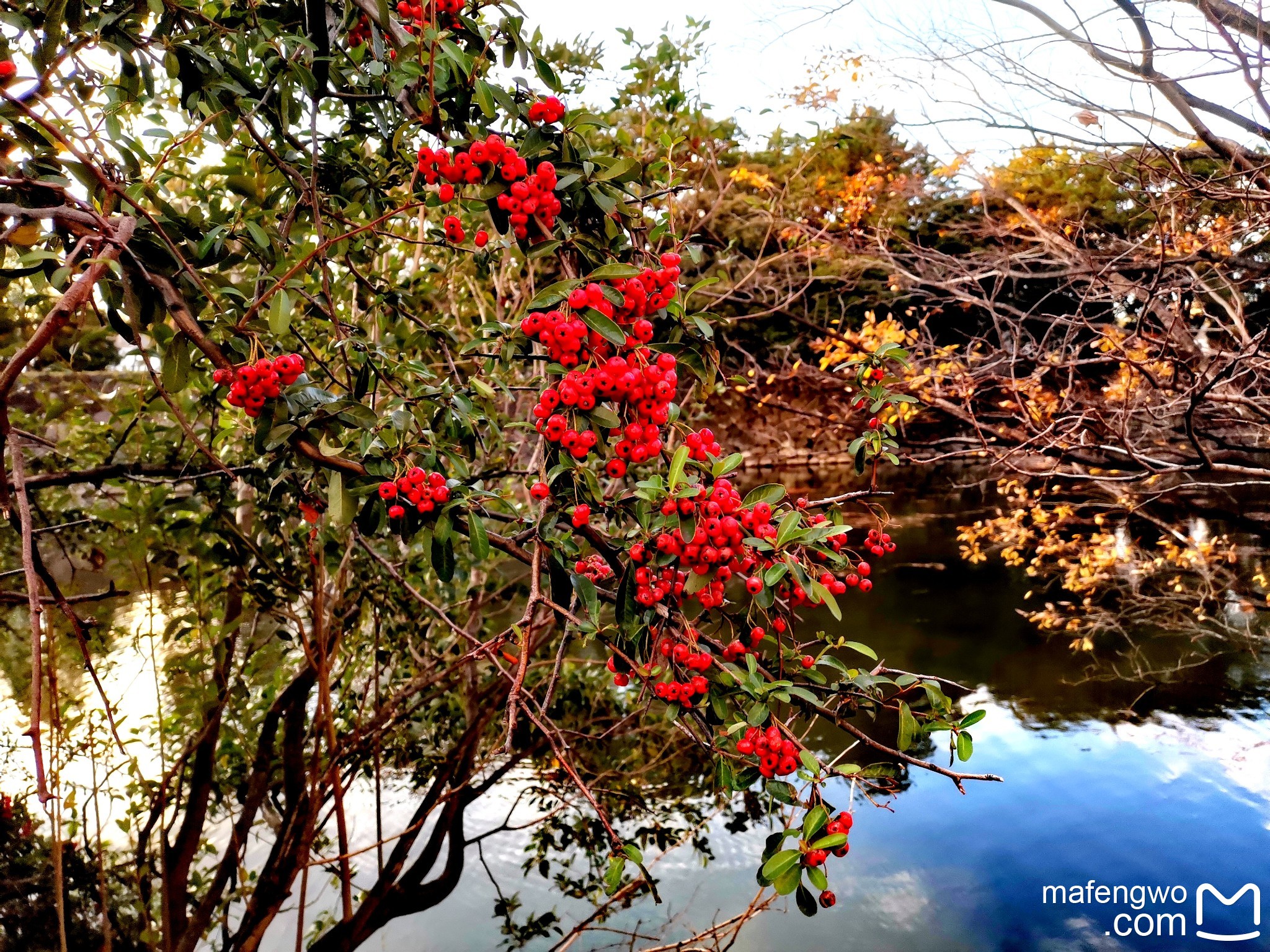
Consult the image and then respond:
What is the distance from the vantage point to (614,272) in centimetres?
91

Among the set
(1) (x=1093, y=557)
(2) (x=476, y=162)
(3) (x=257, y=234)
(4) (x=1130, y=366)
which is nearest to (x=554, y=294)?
(2) (x=476, y=162)

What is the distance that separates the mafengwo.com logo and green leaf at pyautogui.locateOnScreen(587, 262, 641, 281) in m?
2.92

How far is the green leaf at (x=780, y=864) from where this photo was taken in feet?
2.68

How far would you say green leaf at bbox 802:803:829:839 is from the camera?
83 centimetres

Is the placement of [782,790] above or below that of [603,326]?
below

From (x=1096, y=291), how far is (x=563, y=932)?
10.3 ft

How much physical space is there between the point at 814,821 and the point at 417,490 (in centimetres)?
59

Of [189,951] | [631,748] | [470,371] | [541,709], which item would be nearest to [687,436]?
[541,709]

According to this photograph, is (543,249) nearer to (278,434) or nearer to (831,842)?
(278,434)

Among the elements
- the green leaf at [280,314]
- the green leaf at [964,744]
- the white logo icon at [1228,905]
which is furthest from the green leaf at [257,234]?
the white logo icon at [1228,905]

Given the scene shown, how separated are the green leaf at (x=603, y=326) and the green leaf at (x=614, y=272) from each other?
0.12ft

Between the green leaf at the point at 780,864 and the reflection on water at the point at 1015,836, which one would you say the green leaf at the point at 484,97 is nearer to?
the green leaf at the point at 780,864

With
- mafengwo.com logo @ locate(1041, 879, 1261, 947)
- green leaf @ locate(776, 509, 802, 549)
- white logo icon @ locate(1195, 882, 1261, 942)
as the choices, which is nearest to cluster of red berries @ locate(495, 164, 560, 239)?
green leaf @ locate(776, 509, 802, 549)

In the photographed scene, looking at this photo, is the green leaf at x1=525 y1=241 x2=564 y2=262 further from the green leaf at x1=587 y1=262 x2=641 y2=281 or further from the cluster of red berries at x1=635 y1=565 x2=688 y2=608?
the cluster of red berries at x1=635 y1=565 x2=688 y2=608
